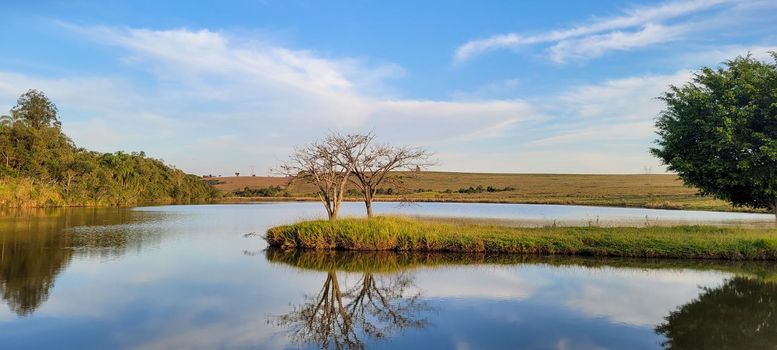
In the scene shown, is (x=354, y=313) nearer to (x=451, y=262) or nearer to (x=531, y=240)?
(x=451, y=262)

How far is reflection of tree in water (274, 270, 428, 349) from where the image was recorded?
32.8 ft

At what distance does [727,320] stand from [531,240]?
1003cm

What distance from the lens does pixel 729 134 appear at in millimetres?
21266

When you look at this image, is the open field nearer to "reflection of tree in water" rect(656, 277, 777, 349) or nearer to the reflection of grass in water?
the reflection of grass in water

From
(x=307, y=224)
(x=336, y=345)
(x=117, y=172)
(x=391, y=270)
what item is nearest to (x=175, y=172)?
(x=117, y=172)

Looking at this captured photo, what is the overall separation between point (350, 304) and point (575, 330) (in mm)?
5300

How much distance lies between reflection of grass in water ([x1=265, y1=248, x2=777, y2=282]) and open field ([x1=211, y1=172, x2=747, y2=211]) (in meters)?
9.60

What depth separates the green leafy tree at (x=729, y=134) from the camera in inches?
866

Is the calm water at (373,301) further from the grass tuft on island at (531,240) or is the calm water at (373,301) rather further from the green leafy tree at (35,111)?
the green leafy tree at (35,111)

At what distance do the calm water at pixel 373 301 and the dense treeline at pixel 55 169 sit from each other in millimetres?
44459

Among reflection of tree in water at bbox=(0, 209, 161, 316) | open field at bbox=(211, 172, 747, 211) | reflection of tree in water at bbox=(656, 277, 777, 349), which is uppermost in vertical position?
open field at bbox=(211, 172, 747, 211)

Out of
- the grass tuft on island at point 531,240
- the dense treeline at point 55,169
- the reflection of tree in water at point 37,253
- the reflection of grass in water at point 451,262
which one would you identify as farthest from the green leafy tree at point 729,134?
the dense treeline at point 55,169

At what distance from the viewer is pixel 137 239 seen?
2616 centimetres

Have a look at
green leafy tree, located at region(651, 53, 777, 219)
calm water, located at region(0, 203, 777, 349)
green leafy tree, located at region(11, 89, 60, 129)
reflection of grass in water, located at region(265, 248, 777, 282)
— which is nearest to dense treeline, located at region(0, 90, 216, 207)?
green leafy tree, located at region(11, 89, 60, 129)
